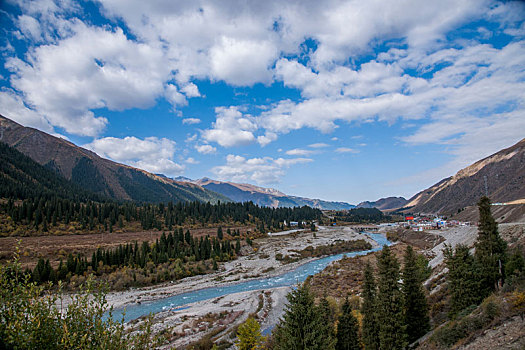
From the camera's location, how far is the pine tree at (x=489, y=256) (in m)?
22.7

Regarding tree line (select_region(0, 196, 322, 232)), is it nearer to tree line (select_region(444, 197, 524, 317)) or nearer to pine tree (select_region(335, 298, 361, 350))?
pine tree (select_region(335, 298, 361, 350))

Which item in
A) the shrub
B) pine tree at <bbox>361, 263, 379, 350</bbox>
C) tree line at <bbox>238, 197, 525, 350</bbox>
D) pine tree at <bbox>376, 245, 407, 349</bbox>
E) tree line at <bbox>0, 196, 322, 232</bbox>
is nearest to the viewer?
the shrub

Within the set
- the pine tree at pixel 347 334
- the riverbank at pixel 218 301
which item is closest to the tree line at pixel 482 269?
the pine tree at pixel 347 334

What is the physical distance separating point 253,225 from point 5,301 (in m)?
133

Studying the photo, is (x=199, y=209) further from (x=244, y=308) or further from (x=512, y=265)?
(x=512, y=265)

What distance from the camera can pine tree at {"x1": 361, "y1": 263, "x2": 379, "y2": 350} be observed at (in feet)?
68.1

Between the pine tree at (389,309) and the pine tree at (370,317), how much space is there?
2.57 ft

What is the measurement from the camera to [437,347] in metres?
16.9

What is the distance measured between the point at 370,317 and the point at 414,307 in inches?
160

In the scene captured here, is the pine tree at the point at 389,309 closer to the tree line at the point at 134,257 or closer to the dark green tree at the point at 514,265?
the dark green tree at the point at 514,265

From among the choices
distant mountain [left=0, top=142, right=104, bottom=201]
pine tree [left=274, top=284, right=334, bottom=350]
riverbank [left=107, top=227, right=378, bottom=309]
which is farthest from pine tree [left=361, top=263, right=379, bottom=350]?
distant mountain [left=0, top=142, right=104, bottom=201]

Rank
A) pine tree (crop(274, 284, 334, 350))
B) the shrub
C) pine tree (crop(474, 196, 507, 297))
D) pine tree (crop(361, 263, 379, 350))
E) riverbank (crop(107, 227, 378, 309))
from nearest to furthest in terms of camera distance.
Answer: the shrub, pine tree (crop(274, 284, 334, 350)), pine tree (crop(361, 263, 379, 350)), pine tree (crop(474, 196, 507, 297)), riverbank (crop(107, 227, 378, 309))

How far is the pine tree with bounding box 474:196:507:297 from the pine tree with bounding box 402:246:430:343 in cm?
477

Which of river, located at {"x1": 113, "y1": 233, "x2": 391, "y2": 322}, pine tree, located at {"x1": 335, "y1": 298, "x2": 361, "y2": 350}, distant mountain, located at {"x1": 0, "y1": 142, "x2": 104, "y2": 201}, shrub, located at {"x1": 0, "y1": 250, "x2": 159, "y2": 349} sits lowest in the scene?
river, located at {"x1": 113, "y1": 233, "x2": 391, "y2": 322}
